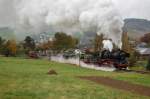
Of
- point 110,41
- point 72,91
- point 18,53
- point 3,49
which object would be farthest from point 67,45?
point 72,91

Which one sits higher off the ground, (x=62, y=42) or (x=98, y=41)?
(x=62, y=42)

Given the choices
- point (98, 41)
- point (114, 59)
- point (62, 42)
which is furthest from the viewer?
point (62, 42)

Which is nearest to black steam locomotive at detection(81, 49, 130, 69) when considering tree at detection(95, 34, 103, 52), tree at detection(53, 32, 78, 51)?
tree at detection(95, 34, 103, 52)

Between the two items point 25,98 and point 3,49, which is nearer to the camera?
point 25,98

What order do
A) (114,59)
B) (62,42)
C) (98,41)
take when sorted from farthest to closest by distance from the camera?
1. (62,42)
2. (98,41)
3. (114,59)

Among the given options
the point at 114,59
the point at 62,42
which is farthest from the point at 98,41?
the point at 62,42

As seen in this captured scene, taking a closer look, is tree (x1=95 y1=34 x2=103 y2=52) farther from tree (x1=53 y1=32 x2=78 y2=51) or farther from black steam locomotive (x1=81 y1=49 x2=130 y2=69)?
tree (x1=53 y1=32 x2=78 y2=51)

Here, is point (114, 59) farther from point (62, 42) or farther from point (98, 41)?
point (62, 42)

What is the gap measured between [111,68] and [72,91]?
3029 centimetres

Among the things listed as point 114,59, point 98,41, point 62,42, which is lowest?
point 114,59

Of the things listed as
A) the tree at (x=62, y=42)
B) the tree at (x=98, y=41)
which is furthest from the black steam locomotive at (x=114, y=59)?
the tree at (x=62, y=42)

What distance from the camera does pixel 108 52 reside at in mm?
55750

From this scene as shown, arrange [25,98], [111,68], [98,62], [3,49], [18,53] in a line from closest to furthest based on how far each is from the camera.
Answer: [25,98] < [111,68] < [98,62] < [3,49] < [18,53]

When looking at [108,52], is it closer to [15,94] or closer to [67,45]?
[15,94]
